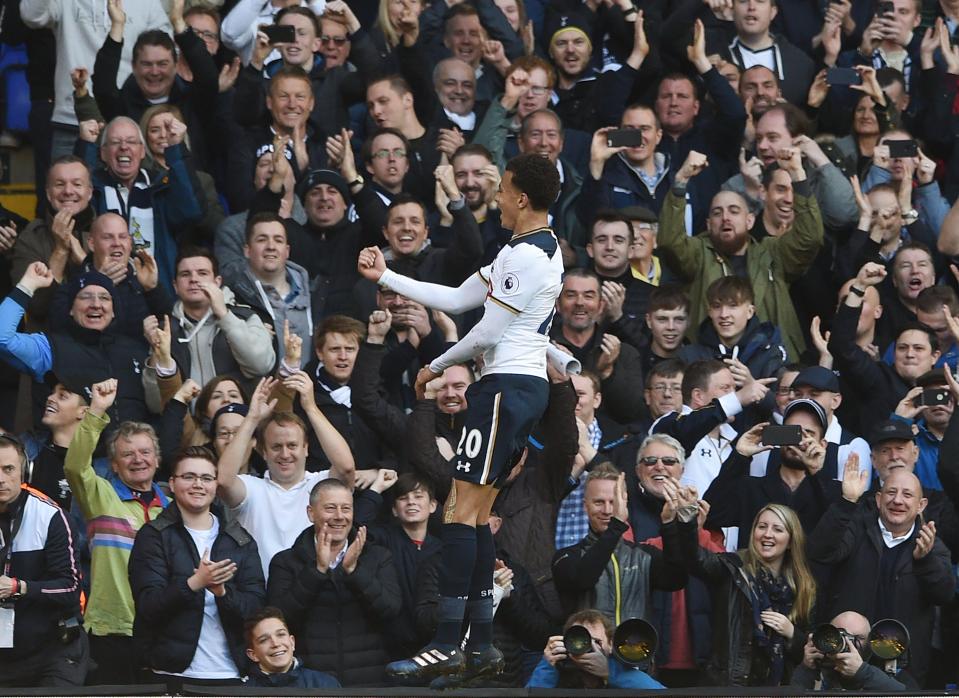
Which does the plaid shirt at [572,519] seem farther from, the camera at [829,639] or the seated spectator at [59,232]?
the seated spectator at [59,232]

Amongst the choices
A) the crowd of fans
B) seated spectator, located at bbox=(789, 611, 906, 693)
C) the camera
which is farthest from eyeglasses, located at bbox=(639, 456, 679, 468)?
the camera

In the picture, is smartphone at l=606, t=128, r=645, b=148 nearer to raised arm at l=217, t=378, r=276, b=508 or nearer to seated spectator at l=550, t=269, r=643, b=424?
seated spectator at l=550, t=269, r=643, b=424

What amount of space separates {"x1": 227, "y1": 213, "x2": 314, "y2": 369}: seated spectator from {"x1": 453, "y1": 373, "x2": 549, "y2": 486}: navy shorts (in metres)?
3.66

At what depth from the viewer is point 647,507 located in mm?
11305

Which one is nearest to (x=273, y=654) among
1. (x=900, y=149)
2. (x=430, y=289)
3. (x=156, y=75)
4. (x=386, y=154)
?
(x=430, y=289)

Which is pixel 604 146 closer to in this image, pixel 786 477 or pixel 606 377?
pixel 606 377

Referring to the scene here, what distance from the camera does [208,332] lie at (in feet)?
39.5

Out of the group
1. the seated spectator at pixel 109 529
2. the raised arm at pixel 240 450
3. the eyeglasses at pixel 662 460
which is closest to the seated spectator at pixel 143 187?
the raised arm at pixel 240 450

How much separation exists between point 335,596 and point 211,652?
71 cm

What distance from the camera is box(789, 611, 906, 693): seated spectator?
9914 mm

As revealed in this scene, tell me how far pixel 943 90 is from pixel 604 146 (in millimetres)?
3083

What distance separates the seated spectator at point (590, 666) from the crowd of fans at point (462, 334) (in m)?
0.02

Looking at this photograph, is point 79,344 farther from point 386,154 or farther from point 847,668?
point 847,668

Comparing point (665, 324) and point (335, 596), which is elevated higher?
point (665, 324)
